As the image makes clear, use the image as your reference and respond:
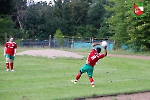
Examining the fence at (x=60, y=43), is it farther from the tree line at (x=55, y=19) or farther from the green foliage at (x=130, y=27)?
the tree line at (x=55, y=19)

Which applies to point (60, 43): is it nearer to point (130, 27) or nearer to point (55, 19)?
point (130, 27)

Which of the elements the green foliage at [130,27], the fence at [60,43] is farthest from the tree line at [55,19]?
the green foliage at [130,27]

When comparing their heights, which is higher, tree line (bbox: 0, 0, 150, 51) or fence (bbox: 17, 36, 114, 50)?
tree line (bbox: 0, 0, 150, 51)

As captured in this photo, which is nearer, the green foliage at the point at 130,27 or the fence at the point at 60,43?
the green foliage at the point at 130,27

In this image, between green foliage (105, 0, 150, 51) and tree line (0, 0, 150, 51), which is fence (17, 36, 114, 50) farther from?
tree line (0, 0, 150, 51)

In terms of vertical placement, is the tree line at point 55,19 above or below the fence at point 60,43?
above

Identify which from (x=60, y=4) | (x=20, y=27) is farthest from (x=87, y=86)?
(x=60, y=4)

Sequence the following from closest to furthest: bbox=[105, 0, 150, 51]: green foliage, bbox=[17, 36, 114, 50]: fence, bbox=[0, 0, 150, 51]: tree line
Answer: bbox=[105, 0, 150, 51]: green foliage < bbox=[17, 36, 114, 50]: fence < bbox=[0, 0, 150, 51]: tree line

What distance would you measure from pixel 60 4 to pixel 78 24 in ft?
26.0

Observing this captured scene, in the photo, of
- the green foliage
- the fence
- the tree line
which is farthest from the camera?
the tree line

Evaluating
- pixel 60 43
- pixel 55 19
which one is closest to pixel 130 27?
pixel 60 43

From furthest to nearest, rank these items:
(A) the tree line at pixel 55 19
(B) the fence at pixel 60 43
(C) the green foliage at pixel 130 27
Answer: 1. (A) the tree line at pixel 55 19
2. (B) the fence at pixel 60 43
3. (C) the green foliage at pixel 130 27

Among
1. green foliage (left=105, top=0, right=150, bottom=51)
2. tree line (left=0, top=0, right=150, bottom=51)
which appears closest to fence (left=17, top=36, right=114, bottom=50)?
green foliage (left=105, top=0, right=150, bottom=51)

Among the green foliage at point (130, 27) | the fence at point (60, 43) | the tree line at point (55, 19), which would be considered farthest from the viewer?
the tree line at point (55, 19)
